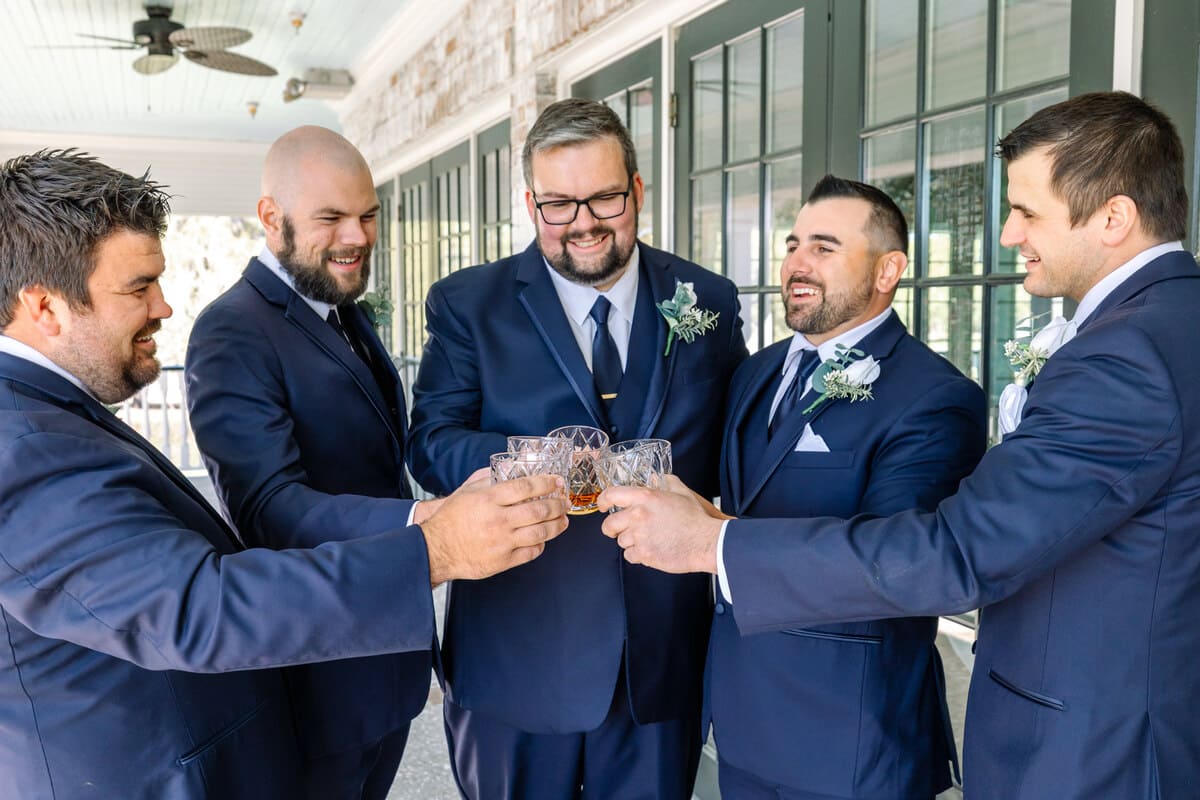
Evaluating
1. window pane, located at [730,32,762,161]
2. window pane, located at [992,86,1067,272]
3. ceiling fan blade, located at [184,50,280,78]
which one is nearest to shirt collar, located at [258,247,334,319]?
window pane, located at [992,86,1067,272]

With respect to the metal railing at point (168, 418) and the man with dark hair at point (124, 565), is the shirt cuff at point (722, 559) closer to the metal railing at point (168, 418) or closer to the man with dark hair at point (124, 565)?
the man with dark hair at point (124, 565)

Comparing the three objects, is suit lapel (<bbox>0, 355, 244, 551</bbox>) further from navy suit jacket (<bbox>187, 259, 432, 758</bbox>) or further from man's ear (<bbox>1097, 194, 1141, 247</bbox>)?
man's ear (<bbox>1097, 194, 1141, 247</bbox>)

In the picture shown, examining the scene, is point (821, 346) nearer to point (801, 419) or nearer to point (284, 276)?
point (801, 419)

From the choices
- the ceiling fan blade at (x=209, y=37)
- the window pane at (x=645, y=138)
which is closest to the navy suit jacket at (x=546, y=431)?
the window pane at (x=645, y=138)

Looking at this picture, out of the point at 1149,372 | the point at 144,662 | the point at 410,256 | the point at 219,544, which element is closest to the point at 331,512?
the point at 219,544

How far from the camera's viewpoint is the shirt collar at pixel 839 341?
195 centimetres

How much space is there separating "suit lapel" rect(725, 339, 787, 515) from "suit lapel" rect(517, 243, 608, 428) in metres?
0.27

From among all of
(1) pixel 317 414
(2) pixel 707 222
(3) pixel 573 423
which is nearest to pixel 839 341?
(3) pixel 573 423

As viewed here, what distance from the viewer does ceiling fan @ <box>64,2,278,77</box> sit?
623 centimetres

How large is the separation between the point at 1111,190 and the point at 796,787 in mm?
1143

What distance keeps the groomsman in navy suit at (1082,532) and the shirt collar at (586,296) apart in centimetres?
77

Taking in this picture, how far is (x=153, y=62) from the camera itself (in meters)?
7.12

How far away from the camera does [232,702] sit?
1.40 meters

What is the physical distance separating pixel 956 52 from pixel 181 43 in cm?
548
